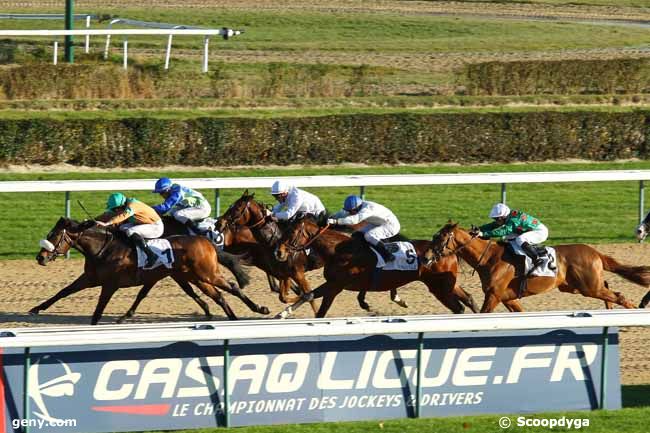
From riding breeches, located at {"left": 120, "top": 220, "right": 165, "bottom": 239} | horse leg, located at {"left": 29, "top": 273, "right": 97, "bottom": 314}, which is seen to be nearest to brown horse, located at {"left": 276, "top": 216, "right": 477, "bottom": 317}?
riding breeches, located at {"left": 120, "top": 220, "right": 165, "bottom": 239}

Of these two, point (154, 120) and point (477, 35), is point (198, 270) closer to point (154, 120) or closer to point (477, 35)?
point (154, 120)

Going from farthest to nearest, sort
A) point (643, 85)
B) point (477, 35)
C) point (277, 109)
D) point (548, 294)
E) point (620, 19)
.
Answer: point (620, 19) → point (477, 35) → point (643, 85) → point (277, 109) → point (548, 294)

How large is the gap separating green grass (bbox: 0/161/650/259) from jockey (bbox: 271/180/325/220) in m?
2.81

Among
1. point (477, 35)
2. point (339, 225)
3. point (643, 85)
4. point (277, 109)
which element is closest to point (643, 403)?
point (339, 225)

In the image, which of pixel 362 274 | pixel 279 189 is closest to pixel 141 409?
pixel 362 274

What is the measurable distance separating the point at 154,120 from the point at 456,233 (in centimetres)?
733

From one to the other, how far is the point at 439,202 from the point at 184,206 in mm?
5154

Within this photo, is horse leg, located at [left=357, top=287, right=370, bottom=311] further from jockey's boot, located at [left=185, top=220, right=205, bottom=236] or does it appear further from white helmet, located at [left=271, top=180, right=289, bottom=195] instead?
jockey's boot, located at [left=185, top=220, right=205, bottom=236]

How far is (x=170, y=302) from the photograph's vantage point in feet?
37.1

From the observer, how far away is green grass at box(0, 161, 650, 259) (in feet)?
45.8

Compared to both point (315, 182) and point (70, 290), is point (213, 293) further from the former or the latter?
point (315, 182)

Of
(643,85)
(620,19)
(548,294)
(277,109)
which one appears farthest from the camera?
(620,19)

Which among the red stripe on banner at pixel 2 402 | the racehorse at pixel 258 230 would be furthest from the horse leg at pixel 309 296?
the red stripe on banner at pixel 2 402

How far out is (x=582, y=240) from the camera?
13.8 meters
